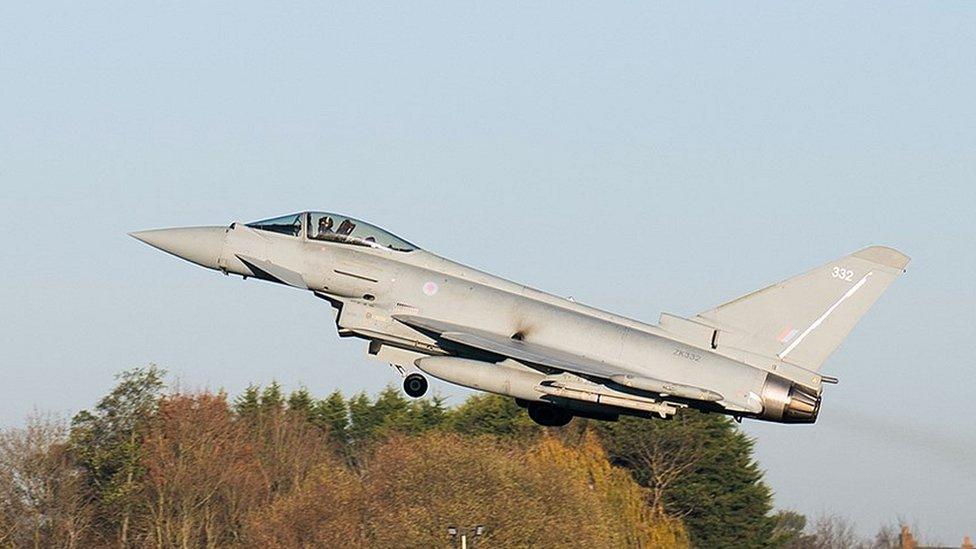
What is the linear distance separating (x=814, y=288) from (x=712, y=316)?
1885 millimetres

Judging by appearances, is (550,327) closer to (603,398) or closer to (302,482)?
(603,398)

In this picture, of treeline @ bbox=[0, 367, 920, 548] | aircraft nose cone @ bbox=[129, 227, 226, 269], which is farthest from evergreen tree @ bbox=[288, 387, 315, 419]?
aircraft nose cone @ bbox=[129, 227, 226, 269]

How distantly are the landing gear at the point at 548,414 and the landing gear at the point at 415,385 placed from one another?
2.08m

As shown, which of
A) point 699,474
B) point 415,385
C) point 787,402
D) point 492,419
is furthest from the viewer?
point 492,419

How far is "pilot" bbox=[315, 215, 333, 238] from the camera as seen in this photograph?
31.0 meters

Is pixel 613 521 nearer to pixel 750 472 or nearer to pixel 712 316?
pixel 750 472

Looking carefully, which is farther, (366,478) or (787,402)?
(366,478)

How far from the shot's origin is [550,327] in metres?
30.0

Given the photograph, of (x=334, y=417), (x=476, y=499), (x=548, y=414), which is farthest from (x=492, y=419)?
(x=548, y=414)

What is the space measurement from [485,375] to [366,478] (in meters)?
35.4

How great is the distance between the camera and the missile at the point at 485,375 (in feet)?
93.6

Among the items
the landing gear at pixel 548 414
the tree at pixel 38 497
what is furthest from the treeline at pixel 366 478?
the landing gear at pixel 548 414

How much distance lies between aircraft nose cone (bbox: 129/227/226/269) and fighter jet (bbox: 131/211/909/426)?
0.03 meters

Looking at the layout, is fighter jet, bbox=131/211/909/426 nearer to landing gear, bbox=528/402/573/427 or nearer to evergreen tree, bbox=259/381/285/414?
landing gear, bbox=528/402/573/427
